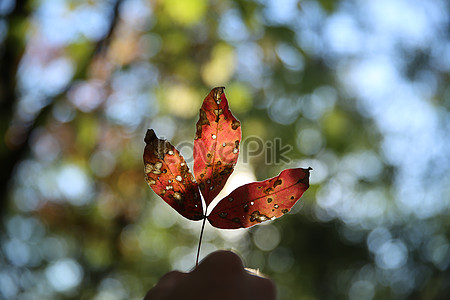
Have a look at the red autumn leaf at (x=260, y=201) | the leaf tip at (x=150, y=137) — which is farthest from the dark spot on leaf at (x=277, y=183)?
the leaf tip at (x=150, y=137)

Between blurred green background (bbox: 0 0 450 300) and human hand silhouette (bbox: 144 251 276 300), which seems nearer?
human hand silhouette (bbox: 144 251 276 300)

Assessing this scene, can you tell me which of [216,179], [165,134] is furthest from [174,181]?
[165,134]

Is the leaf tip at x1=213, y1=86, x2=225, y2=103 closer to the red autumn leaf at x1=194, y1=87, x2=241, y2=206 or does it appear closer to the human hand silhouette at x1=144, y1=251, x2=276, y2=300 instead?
the red autumn leaf at x1=194, y1=87, x2=241, y2=206

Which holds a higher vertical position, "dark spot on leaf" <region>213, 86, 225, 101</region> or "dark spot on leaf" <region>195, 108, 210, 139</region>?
"dark spot on leaf" <region>213, 86, 225, 101</region>

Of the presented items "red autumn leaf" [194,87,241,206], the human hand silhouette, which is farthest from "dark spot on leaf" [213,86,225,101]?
the human hand silhouette

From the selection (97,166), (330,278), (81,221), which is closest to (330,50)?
(97,166)

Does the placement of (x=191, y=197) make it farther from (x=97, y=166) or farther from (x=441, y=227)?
(x=441, y=227)

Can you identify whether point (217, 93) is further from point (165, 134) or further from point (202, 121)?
point (165, 134)

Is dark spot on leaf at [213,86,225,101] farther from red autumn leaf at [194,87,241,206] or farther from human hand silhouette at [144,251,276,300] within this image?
human hand silhouette at [144,251,276,300]
